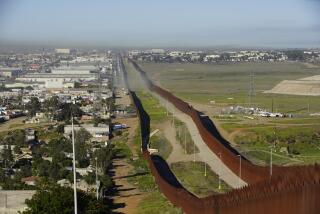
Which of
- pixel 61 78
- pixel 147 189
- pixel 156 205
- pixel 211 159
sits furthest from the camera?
pixel 61 78

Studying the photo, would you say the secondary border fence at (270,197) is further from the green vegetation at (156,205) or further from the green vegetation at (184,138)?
the green vegetation at (184,138)

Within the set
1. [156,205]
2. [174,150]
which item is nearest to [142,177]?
[156,205]

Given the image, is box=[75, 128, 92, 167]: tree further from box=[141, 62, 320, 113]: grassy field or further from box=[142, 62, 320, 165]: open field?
box=[141, 62, 320, 113]: grassy field

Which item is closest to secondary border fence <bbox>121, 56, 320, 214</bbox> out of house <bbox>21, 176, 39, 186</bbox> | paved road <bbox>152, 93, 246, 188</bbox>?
paved road <bbox>152, 93, 246, 188</bbox>

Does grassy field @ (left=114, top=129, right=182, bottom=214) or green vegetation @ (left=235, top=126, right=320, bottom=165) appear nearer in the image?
grassy field @ (left=114, top=129, right=182, bottom=214)

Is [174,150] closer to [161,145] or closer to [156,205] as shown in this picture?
[161,145]

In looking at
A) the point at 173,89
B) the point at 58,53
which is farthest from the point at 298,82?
the point at 58,53
